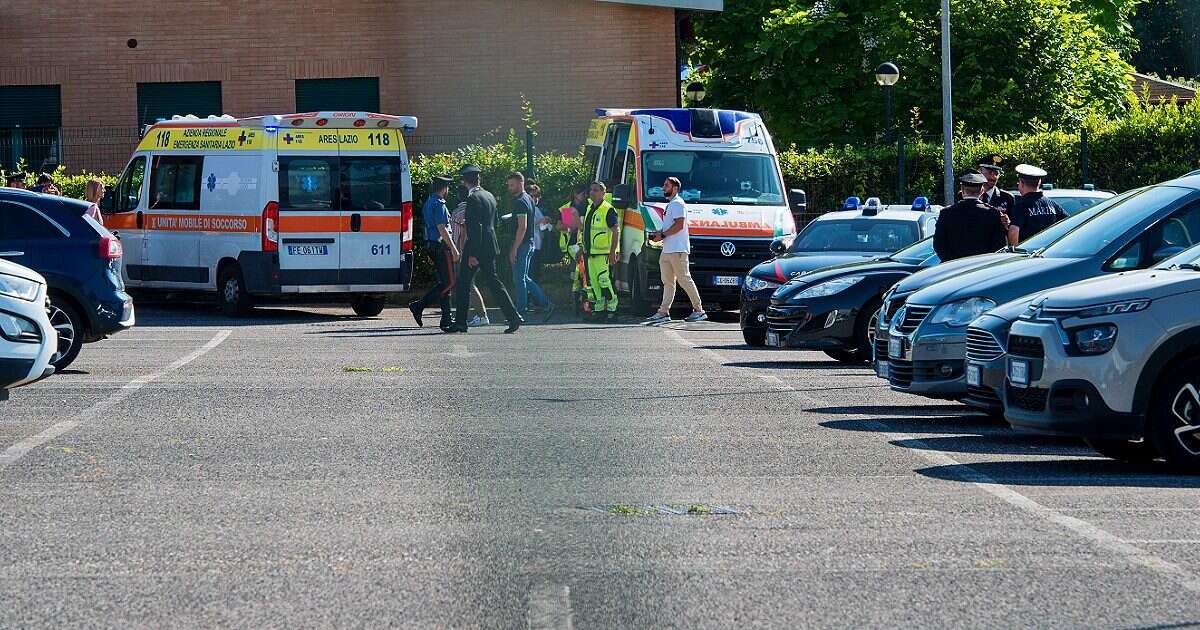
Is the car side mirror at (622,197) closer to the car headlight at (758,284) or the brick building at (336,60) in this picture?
the car headlight at (758,284)

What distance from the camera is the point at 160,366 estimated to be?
52.0 ft

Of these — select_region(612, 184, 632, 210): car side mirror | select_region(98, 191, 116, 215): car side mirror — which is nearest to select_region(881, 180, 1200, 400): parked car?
select_region(612, 184, 632, 210): car side mirror

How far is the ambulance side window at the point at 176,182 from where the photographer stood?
23.1 m

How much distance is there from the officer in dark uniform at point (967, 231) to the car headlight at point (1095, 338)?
5.95 metres

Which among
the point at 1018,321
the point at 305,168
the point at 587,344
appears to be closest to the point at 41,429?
the point at 1018,321

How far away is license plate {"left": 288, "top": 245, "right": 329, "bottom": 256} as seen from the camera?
2241 centimetres

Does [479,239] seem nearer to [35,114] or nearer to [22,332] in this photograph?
[22,332]

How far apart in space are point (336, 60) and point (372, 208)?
10817 millimetres

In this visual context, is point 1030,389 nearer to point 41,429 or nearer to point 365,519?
point 365,519

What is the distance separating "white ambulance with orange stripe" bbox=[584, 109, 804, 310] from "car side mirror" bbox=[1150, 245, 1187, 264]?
1185 centimetres

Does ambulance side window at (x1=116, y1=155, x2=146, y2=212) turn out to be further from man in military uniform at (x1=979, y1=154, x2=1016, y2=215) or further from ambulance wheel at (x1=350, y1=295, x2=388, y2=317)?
man in military uniform at (x1=979, y1=154, x2=1016, y2=215)

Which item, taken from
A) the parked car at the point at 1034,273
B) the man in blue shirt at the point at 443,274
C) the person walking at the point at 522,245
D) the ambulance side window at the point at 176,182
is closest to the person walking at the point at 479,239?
the man in blue shirt at the point at 443,274

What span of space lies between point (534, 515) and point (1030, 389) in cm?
306

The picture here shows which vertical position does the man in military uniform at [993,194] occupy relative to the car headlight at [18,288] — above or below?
above
